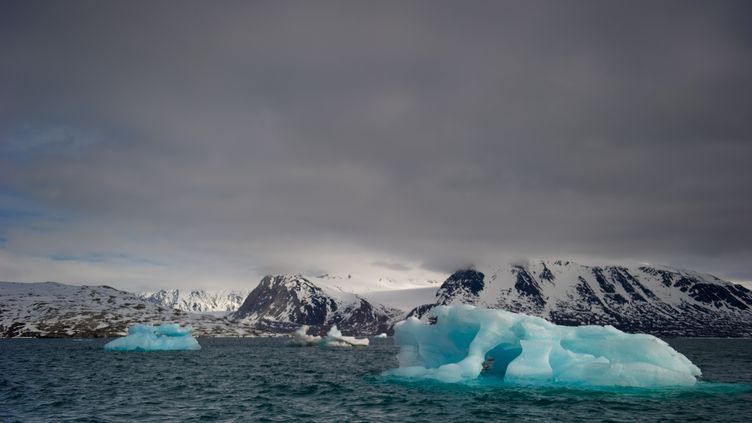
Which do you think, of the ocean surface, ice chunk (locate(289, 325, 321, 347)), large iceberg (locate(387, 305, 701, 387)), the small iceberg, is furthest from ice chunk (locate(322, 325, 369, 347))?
large iceberg (locate(387, 305, 701, 387))

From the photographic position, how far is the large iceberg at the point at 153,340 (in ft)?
309

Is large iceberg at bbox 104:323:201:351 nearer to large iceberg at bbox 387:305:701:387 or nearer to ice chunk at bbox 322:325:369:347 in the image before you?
ice chunk at bbox 322:325:369:347

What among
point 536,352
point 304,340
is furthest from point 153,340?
point 536,352

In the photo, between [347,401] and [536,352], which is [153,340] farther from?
[536,352]

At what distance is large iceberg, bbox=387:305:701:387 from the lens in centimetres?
3291

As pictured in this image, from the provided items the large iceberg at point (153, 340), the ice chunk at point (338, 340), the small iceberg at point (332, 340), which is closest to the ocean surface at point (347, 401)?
the large iceberg at point (153, 340)

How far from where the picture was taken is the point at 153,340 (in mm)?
97688

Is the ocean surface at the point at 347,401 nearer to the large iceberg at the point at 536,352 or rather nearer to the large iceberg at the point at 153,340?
the large iceberg at the point at 536,352

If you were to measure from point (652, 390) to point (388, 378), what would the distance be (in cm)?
1951

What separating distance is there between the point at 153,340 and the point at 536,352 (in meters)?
84.2

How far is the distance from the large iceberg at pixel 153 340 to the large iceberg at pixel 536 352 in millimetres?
70457

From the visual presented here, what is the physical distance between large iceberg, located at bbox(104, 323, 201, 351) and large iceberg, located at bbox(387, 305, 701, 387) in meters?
70.5

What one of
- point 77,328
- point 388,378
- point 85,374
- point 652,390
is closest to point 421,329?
point 388,378

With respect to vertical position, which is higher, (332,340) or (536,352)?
(536,352)
